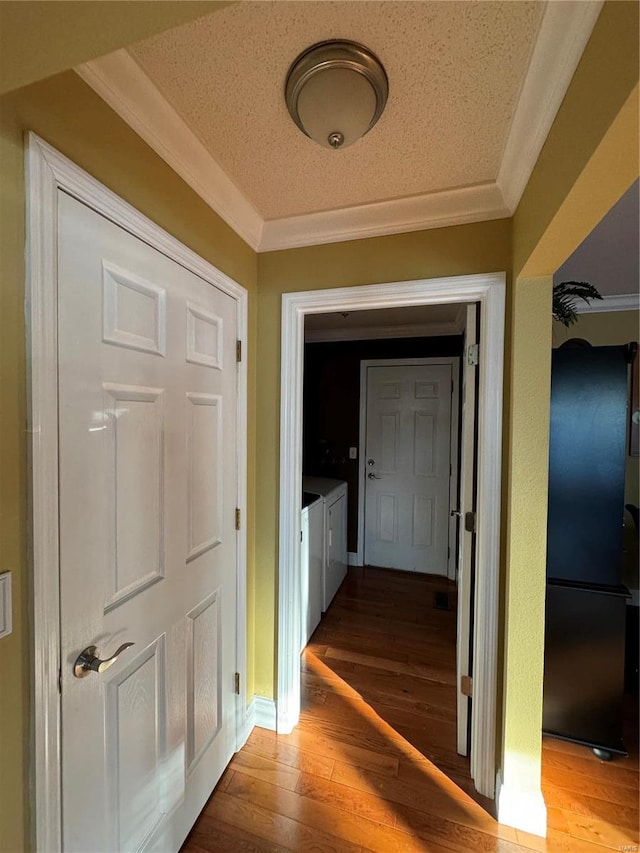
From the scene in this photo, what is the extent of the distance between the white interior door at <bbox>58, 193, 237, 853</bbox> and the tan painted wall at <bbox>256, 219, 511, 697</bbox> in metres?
0.25

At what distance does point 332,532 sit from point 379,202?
2266 millimetres

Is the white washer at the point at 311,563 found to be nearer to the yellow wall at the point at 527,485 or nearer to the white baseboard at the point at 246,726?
the white baseboard at the point at 246,726

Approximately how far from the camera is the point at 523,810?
1.30 metres

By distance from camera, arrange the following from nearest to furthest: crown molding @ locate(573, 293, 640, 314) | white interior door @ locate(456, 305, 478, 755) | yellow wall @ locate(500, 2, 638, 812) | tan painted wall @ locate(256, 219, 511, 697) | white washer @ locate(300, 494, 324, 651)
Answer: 1. yellow wall @ locate(500, 2, 638, 812)
2. tan painted wall @ locate(256, 219, 511, 697)
3. white interior door @ locate(456, 305, 478, 755)
4. white washer @ locate(300, 494, 324, 651)
5. crown molding @ locate(573, 293, 640, 314)

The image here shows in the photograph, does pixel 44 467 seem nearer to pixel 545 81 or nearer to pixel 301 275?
pixel 301 275

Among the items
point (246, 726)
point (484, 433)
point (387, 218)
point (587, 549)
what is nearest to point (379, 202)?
point (387, 218)

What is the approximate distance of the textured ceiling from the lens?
0.78 m

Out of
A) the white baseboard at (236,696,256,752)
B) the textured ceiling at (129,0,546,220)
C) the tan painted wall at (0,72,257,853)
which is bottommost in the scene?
the white baseboard at (236,696,256,752)

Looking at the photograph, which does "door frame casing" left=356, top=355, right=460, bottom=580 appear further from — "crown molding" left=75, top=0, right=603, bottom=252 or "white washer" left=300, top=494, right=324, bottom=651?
"crown molding" left=75, top=0, right=603, bottom=252

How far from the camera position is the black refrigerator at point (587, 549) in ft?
5.10

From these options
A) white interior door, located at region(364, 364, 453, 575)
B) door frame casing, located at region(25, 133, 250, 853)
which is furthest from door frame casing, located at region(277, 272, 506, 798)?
white interior door, located at region(364, 364, 453, 575)

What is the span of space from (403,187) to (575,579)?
185 centimetres

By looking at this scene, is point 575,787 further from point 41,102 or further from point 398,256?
point 41,102

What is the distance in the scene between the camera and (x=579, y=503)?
5.29ft
